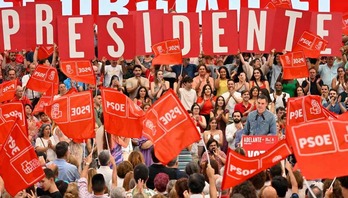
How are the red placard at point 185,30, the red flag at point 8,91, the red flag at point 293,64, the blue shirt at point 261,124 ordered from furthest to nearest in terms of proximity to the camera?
the red placard at point 185,30 → the red flag at point 293,64 → the red flag at point 8,91 → the blue shirt at point 261,124

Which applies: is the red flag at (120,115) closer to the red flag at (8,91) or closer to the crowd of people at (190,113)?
the crowd of people at (190,113)

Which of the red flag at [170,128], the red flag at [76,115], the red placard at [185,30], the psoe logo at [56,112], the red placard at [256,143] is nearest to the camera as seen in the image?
the red flag at [170,128]

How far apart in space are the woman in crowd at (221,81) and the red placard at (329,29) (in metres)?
1.63

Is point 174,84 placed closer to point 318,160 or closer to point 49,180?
point 49,180

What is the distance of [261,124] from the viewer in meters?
22.8

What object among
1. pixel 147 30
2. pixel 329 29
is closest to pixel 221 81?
pixel 147 30

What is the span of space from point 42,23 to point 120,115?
717 cm

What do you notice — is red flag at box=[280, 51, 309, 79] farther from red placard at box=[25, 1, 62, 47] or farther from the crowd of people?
red placard at box=[25, 1, 62, 47]

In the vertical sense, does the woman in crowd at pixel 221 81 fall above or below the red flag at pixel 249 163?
below

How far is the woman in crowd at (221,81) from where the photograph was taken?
26094 millimetres

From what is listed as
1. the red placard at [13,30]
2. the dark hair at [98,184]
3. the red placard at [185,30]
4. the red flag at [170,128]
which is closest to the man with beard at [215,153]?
the red flag at [170,128]

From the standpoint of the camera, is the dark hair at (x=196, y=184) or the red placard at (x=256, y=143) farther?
the red placard at (x=256, y=143)

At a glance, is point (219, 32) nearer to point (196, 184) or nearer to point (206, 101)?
point (206, 101)

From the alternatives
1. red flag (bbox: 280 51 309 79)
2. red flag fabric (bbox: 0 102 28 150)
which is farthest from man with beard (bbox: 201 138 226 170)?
red flag (bbox: 280 51 309 79)
